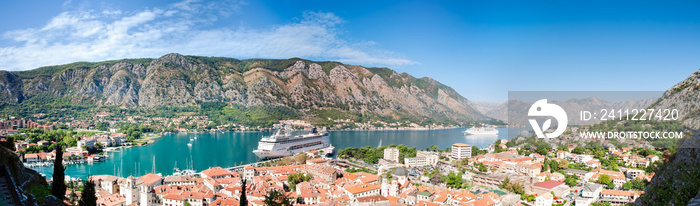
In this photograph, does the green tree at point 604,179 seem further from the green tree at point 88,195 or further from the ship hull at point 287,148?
the ship hull at point 287,148

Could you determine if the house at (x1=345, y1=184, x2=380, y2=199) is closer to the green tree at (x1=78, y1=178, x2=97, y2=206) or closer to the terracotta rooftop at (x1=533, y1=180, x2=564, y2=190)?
the terracotta rooftop at (x1=533, y1=180, x2=564, y2=190)

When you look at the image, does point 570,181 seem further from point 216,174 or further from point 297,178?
point 216,174

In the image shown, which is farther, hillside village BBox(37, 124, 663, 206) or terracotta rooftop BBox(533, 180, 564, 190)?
terracotta rooftop BBox(533, 180, 564, 190)

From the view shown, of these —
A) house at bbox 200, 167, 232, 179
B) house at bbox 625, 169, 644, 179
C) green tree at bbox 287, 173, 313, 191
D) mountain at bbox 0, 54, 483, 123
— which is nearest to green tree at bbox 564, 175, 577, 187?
house at bbox 625, 169, 644, 179

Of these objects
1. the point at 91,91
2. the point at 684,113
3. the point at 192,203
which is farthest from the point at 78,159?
the point at 91,91

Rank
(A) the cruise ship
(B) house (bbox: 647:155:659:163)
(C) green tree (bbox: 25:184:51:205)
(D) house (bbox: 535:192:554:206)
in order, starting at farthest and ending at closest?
(A) the cruise ship → (B) house (bbox: 647:155:659:163) → (D) house (bbox: 535:192:554:206) → (C) green tree (bbox: 25:184:51:205)

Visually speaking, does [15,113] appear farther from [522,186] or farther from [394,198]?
[522,186]

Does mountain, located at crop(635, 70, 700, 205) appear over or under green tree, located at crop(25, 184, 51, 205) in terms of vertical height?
over
